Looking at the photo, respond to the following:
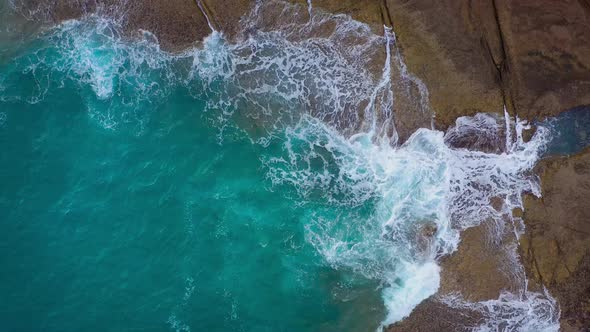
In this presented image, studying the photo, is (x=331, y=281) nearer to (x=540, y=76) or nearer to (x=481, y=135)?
(x=481, y=135)

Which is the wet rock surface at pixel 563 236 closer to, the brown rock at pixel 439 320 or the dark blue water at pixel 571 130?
the dark blue water at pixel 571 130

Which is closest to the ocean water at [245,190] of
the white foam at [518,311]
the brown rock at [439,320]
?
the white foam at [518,311]

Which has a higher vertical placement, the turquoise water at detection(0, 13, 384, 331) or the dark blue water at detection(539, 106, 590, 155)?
the turquoise water at detection(0, 13, 384, 331)

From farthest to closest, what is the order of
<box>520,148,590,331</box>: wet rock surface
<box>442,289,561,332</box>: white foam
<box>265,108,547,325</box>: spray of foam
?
<box>265,108,547,325</box>: spray of foam
<box>442,289,561,332</box>: white foam
<box>520,148,590,331</box>: wet rock surface

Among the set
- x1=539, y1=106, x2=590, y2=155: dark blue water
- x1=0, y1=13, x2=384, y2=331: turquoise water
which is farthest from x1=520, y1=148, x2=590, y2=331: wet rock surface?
x1=0, y1=13, x2=384, y2=331: turquoise water

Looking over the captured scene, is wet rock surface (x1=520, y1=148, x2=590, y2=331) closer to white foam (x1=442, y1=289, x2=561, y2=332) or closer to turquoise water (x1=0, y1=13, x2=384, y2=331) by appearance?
white foam (x1=442, y1=289, x2=561, y2=332)
